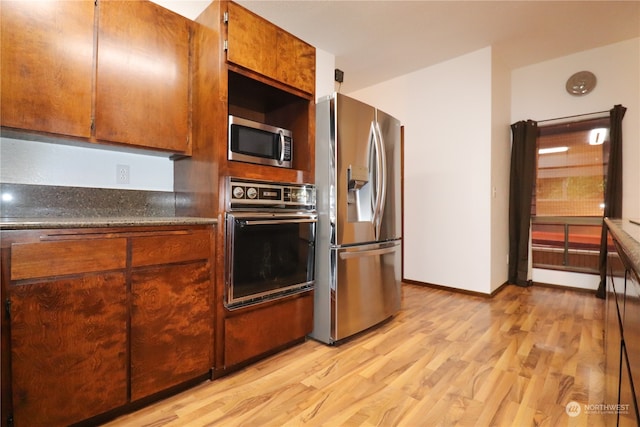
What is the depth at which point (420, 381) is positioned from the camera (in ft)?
5.66

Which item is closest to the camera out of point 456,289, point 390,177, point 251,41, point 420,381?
point 420,381

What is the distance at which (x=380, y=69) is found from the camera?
3811 millimetres

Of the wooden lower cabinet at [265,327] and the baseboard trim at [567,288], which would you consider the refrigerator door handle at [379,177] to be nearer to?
the wooden lower cabinet at [265,327]

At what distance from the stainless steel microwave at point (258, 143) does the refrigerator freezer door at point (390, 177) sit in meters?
0.81

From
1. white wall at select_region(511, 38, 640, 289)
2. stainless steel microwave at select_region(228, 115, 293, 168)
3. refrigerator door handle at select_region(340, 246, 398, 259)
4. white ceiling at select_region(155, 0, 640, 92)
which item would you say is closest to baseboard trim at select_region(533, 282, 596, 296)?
white wall at select_region(511, 38, 640, 289)

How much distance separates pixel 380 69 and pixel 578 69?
7.58ft

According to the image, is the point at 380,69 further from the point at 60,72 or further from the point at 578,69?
the point at 60,72

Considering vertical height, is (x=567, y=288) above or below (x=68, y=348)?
below

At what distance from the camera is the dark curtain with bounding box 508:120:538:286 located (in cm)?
377

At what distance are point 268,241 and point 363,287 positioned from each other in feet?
2.85

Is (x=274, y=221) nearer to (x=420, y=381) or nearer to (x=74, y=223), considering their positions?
(x=74, y=223)

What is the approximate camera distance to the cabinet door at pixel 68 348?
1.14 m

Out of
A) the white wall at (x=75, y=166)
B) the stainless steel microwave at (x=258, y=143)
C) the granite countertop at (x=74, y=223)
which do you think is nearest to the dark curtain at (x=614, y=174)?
the stainless steel microwave at (x=258, y=143)

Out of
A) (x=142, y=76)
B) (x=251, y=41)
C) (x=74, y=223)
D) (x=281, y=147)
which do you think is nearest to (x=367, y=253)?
(x=281, y=147)
